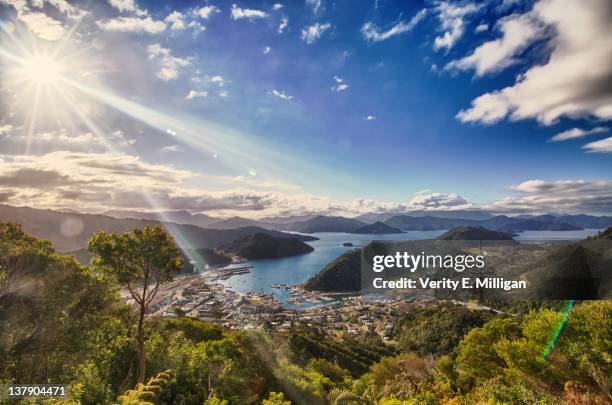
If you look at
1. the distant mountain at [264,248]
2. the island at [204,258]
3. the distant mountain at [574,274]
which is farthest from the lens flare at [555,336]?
the distant mountain at [264,248]

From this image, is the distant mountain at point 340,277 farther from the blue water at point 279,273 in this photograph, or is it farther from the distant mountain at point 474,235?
the distant mountain at point 474,235

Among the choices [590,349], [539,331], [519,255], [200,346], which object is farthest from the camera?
[519,255]

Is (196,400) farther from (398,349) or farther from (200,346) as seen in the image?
(398,349)

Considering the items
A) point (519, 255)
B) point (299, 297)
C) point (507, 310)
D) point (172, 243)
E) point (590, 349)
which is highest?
point (172, 243)

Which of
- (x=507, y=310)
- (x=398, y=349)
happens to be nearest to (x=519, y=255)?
(x=507, y=310)

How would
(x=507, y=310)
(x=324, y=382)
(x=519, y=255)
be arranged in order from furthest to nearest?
(x=519, y=255)
(x=507, y=310)
(x=324, y=382)

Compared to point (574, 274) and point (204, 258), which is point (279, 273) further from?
point (574, 274)
